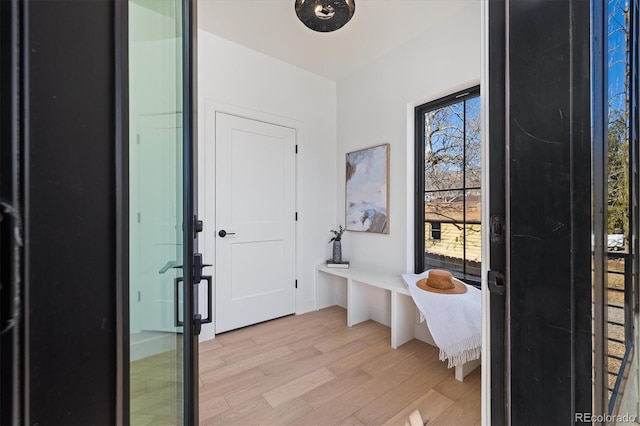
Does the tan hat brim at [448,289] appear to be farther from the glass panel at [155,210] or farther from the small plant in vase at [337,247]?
the glass panel at [155,210]

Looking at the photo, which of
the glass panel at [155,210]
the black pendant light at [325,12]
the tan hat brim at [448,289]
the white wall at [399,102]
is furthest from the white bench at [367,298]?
the black pendant light at [325,12]

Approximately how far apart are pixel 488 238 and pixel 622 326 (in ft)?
1.14

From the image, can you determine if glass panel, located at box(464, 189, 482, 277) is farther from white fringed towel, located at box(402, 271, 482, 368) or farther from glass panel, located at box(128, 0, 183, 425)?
glass panel, located at box(128, 0, 183, 425)

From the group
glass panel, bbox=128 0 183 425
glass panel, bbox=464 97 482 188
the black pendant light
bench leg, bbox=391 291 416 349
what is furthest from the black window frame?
glass panel, bbox=128 0 183 425

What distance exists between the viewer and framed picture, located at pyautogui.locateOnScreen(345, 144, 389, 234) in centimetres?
279

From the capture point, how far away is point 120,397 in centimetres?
40

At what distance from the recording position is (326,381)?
6.04 ft

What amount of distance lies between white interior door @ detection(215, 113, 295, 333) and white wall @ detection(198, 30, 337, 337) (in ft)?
0.30

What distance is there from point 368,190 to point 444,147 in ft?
2.83

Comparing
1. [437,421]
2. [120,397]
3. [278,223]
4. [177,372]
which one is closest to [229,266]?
[278,223]

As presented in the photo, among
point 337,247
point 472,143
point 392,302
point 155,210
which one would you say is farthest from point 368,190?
point 155,210

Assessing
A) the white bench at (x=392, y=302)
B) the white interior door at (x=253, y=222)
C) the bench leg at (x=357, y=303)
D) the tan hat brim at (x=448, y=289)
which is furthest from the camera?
the bench leg at (x=357, y=303)

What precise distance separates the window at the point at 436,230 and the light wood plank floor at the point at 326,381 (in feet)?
3.18

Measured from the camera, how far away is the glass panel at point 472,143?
2.18 meters
